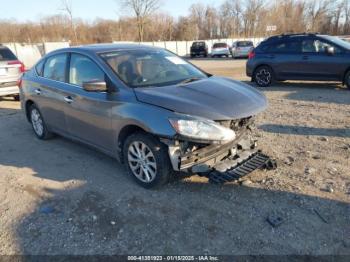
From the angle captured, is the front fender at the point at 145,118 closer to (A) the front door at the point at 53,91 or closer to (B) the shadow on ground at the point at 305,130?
(A) the front door at the point at 53,91

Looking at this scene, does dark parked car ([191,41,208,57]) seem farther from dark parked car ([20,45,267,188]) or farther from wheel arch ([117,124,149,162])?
wheel arch ([117,124,149,162])

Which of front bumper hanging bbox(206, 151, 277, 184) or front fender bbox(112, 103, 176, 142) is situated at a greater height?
front fender bbox(112, 103, 176, 142)

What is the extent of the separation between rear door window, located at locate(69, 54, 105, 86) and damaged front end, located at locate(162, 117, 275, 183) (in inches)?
56.8

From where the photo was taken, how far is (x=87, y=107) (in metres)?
4.65

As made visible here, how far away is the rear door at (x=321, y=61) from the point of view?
396 inches

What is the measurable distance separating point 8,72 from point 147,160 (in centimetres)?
751

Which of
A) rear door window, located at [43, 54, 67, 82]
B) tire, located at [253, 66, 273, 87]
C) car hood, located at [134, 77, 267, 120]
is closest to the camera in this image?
car hood, located at [134, 77, 267, 120]

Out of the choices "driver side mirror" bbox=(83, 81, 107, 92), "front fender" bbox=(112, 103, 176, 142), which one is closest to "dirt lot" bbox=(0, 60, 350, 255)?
"front fender" bbox=(112, 103, 176, 142)

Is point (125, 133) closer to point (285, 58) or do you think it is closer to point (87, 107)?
point (87, 107)

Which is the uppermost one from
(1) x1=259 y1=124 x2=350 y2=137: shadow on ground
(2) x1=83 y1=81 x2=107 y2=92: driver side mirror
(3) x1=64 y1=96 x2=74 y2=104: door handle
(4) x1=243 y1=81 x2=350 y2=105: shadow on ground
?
(2) x1=83 y1=81 x2=107 y2=92: driver side mirror

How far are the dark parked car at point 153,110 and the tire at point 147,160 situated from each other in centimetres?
1

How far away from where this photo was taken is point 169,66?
4895 mm

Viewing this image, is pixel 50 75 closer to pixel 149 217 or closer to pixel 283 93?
pixel 149 217

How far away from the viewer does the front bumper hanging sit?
12.5ft
